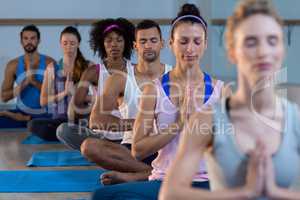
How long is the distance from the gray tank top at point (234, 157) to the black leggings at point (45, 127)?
3145mm

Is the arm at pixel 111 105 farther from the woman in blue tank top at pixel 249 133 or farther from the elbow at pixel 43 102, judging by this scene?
the woman in blue tank top at pixel 249 133

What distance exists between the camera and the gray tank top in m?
1.17

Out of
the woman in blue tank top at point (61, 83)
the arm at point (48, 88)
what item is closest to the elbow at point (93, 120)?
the woman in blue tank top at point (61, 83)

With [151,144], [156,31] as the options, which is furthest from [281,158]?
[156,31]

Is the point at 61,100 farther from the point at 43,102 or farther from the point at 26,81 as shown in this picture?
the point at 26,81

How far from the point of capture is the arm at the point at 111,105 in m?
2.99

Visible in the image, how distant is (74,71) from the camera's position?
167 inches

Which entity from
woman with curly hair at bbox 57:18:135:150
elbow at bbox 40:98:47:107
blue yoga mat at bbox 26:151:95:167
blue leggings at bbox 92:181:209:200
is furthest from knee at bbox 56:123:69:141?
blue leggings at bbox 92:181:209:200

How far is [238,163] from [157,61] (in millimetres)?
1751

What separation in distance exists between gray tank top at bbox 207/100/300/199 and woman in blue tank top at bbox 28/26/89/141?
3.06 m

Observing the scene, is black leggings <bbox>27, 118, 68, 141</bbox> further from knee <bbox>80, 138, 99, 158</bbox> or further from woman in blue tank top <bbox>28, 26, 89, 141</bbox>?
knee <bbox>80, 138, 99, 158</bbox>

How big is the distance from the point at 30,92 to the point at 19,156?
107 cm

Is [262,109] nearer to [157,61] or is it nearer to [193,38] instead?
[193,38]

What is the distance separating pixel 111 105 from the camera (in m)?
3.02
